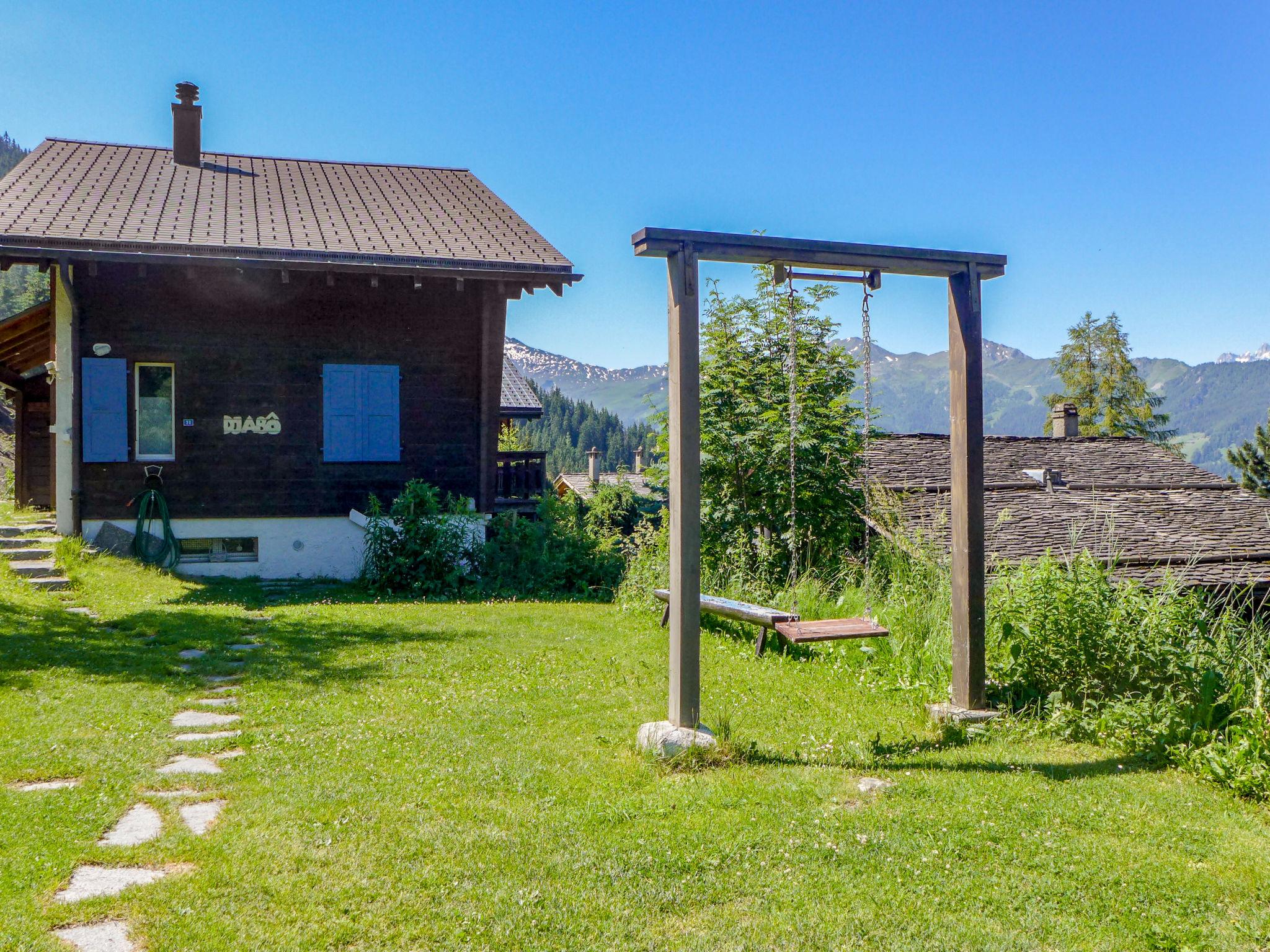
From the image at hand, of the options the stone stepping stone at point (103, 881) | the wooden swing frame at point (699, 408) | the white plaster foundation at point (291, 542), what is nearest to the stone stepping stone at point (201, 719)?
the stone stepping stone at point (103, 881)

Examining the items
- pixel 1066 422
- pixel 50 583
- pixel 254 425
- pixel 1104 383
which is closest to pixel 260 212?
pixel 254 425

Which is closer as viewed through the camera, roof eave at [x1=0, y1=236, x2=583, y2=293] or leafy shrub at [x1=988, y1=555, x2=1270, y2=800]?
leafy shrub at [x1=988, y1=555, x2=1270, y2=800]

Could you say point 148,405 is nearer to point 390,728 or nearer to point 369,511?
point 369,511

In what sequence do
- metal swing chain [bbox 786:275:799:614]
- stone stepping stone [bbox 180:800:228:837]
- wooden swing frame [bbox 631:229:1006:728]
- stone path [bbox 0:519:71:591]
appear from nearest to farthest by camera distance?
stone stepping stone [bbox 180:800:228:837], wooden swing frame [bbox 631:229:1006:728], metal swing chain [bbox 786:275:799:614], stone path [bbox 0:519:71:591]

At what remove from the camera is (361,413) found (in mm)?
12453

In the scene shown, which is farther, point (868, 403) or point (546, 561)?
point (546, 561)

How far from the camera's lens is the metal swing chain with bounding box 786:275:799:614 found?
22.6 ft

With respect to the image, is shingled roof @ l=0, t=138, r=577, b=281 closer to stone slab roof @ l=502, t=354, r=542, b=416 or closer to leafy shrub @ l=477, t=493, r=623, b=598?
leafy shrub @ l=477, t=493, r=623, b=598

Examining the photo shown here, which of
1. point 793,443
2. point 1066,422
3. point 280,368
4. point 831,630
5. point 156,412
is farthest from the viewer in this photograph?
point 1066,422

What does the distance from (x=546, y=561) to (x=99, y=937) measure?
899cm

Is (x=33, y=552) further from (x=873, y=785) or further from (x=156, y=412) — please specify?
(x=873, y=785)

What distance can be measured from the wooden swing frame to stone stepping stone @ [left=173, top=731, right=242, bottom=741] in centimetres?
249

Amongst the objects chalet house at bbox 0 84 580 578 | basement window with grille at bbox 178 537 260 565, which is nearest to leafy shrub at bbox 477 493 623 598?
chalet house at bbox 0 84 580 578

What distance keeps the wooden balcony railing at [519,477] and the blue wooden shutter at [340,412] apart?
3.07 meters
